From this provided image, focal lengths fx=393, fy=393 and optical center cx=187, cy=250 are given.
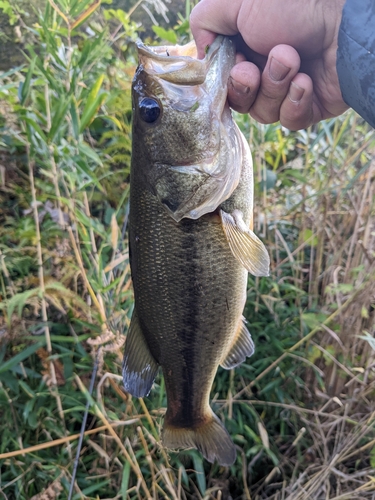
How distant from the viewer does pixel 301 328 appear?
2111 mm

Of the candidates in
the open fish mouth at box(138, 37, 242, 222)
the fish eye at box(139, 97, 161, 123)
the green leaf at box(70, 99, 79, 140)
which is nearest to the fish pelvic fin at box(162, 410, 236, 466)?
the open fish mouth at box(138, 37, 242, 222)

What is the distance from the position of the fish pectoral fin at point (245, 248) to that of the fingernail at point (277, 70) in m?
0.50

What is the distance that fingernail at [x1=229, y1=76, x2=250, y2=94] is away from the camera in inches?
49.4

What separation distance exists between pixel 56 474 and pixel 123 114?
6.74 ft

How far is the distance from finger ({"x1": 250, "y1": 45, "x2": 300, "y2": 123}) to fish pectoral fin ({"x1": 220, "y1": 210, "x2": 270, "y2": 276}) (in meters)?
0.48

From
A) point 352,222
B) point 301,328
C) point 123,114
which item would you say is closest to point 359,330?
point 301,328

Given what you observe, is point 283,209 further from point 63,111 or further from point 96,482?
point 96,482

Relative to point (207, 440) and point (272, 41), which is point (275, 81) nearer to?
point (272, 41)

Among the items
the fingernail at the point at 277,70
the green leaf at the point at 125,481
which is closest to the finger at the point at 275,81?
the fingernail at the point at 277,70

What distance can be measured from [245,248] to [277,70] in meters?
0.59

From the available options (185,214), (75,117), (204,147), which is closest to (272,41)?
(204,147)

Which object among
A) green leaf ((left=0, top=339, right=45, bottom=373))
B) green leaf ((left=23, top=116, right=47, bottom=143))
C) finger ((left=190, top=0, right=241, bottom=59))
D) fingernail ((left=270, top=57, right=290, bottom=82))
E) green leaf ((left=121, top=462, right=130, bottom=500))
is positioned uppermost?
finger ((left=190, top=0, right=241, bottom=59))

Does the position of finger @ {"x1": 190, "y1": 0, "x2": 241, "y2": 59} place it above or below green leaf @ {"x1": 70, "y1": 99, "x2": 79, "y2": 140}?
above

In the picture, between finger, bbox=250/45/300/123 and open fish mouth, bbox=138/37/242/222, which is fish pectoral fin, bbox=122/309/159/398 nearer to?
open fish mouth, bbox=138/37/242/222
